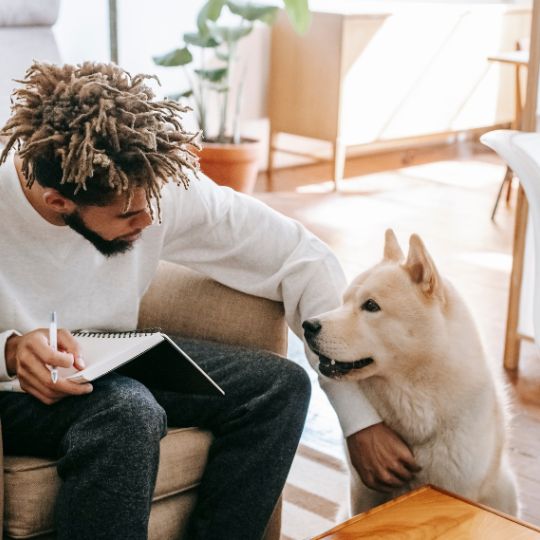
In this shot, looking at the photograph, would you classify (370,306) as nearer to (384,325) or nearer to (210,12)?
(384,325)

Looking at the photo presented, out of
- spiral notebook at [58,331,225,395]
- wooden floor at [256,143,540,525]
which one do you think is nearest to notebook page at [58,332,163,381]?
spiral notebook at [58,331,225,395]

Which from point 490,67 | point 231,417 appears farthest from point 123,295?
point 490,67

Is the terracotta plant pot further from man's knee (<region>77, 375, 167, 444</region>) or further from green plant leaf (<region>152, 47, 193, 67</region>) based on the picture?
man's knee (<region>77, 375, 167, 444</region>)

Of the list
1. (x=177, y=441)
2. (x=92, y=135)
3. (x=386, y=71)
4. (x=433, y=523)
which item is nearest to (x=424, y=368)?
(x=433, y=523)

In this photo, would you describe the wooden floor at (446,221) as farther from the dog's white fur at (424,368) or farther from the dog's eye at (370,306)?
the dog's eye at (370,306)

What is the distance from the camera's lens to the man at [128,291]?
4.40ft

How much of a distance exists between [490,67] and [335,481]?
4138mm

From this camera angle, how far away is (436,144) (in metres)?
6.20

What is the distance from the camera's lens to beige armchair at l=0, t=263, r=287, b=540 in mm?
1343

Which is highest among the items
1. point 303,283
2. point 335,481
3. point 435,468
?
point 303,283

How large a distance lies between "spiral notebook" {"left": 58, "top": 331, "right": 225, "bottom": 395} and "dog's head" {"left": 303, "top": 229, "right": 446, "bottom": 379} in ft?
0.62

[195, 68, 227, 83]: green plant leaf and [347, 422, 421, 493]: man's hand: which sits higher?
[195, 68, 227, 83]: green plant leaf

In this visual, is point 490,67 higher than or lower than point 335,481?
higher

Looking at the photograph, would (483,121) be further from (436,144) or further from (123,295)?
(123,295)
